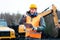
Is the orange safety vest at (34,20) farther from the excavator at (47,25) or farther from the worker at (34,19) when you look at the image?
the excavator at (47,25)

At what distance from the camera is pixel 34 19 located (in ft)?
33.5

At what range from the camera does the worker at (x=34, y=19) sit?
999 cm

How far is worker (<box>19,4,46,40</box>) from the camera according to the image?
9.99 metres

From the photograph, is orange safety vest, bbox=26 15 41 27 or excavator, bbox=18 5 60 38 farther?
excavator, bbox=18 5 60 38

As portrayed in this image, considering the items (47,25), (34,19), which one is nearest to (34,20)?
(34,19)

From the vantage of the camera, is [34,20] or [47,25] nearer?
[34,20]

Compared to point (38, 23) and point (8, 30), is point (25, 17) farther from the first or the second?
point (8, 30)

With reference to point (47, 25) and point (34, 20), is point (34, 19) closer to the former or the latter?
point (34, 20)

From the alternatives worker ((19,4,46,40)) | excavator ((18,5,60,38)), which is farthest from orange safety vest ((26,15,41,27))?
excavator ((18,5,60,38))

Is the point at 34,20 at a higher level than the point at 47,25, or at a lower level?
higher

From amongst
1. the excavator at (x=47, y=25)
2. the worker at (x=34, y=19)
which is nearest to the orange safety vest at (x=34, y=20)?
the worker at (x=34, y=19)

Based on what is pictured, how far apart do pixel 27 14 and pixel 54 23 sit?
33.1 ft

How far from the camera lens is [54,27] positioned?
20.5 metres

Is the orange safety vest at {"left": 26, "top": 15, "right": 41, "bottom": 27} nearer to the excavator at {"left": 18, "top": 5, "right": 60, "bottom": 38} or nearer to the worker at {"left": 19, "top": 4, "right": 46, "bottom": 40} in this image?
the worker at {"left": 19, "top": 4, "right": 46, "bottom": 40}
